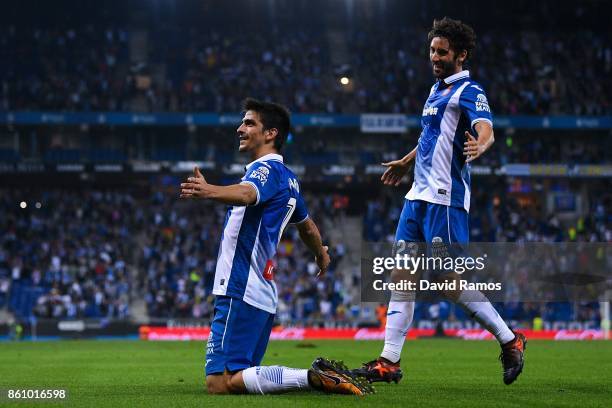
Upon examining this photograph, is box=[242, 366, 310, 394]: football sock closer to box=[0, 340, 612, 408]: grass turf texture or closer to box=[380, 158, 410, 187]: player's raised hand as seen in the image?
box=[0, 340, 612, 408]: grass turf texture

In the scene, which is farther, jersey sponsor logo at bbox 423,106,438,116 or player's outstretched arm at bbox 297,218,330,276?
jersey sponsor logo at bbox 423,106,438,116

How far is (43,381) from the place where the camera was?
10898 millimetres

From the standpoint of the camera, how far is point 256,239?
7.78 m

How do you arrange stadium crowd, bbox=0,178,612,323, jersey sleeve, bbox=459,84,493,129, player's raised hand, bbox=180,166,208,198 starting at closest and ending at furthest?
1. player's raised hand, bbox=180,166,208,198
2. jersey sleeve, bbox=459,84,493,129
3. stadium crowd, bbox=0,178,612,323

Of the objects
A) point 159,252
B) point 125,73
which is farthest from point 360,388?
point 125,73

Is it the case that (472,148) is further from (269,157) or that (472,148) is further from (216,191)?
(216,191)

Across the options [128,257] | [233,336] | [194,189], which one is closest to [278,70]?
[128,257]

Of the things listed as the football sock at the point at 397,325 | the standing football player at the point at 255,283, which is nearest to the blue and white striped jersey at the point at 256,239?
the standing football player at the point at 255,283

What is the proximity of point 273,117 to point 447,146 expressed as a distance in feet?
5.50

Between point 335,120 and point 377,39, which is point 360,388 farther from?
point 377,39

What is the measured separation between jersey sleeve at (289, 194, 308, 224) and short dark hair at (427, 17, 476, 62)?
1.94 m

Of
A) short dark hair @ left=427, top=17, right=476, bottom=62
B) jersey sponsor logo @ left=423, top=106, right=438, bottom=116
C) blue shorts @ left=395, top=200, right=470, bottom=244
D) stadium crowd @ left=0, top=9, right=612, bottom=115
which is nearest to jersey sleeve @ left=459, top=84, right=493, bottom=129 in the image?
jersey sponsor logo @ left=423, top=106, right=438, bottom=116

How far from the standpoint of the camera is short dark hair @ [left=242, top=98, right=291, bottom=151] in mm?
8039

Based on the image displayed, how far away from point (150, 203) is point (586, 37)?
22442 millimetres
